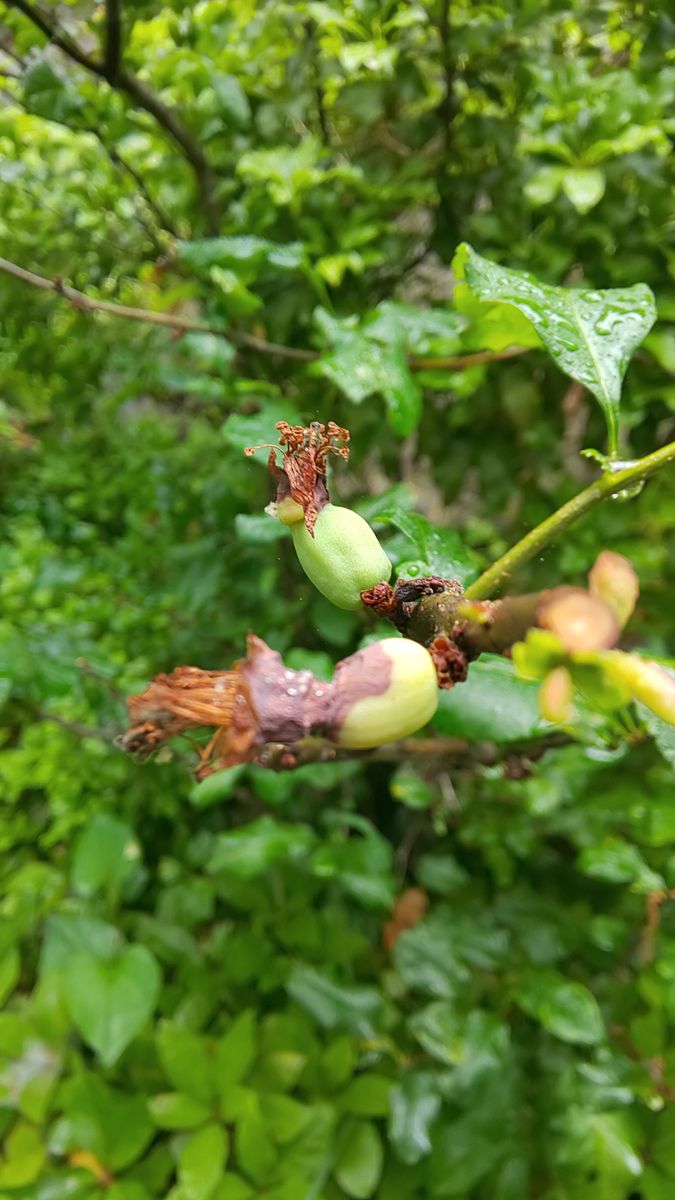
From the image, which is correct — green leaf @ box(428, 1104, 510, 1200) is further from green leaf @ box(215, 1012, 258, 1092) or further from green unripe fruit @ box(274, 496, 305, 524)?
green unripe fruit @ box(274, 496, 305, 524)

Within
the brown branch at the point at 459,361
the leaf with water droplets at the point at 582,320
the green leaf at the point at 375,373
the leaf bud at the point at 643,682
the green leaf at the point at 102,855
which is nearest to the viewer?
the leaf bud at the point at 643,682

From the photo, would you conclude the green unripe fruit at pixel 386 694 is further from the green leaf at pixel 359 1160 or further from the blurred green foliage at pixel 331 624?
the green leaf at pixel 359 1160

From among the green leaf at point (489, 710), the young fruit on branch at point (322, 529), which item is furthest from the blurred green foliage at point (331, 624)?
the young fruit on branch at point (322, 529)

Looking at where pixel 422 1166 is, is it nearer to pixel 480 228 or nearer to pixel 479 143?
pixel 480 228

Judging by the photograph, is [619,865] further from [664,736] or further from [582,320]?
[582,320]

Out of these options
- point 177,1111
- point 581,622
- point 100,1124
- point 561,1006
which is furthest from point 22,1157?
point 581,622

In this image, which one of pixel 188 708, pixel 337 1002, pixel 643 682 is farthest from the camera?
pixel 337 1002
